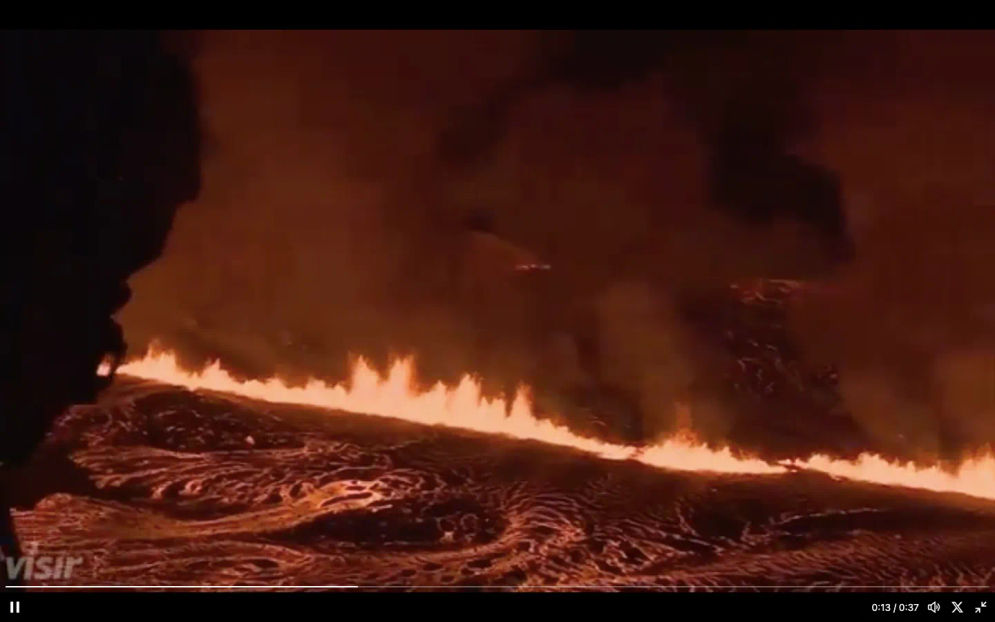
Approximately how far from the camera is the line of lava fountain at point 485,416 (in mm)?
1767

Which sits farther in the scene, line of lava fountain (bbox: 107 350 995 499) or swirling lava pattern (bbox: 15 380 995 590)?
line of lava fountain (bbox: 107 350 995 499)

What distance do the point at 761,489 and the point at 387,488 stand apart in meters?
0.66

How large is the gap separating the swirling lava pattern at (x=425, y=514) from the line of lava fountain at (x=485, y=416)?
0.08 feet

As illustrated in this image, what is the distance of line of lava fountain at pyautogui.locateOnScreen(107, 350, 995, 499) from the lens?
5.80 ft

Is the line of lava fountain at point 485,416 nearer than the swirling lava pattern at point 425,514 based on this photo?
No

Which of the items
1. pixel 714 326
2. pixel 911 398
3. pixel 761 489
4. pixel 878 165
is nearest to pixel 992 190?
pixel 878 165

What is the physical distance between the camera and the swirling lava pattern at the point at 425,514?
1.55 meters

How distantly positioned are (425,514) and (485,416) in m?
0.25

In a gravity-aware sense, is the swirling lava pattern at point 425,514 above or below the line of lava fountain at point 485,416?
below

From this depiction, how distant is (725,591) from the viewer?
153cm

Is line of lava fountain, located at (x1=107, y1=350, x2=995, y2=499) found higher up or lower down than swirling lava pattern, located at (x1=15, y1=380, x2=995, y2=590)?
higher up

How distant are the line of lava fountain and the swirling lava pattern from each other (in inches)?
0.9

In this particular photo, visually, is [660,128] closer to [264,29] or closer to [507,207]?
[507,207]

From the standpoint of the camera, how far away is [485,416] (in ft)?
5.95
